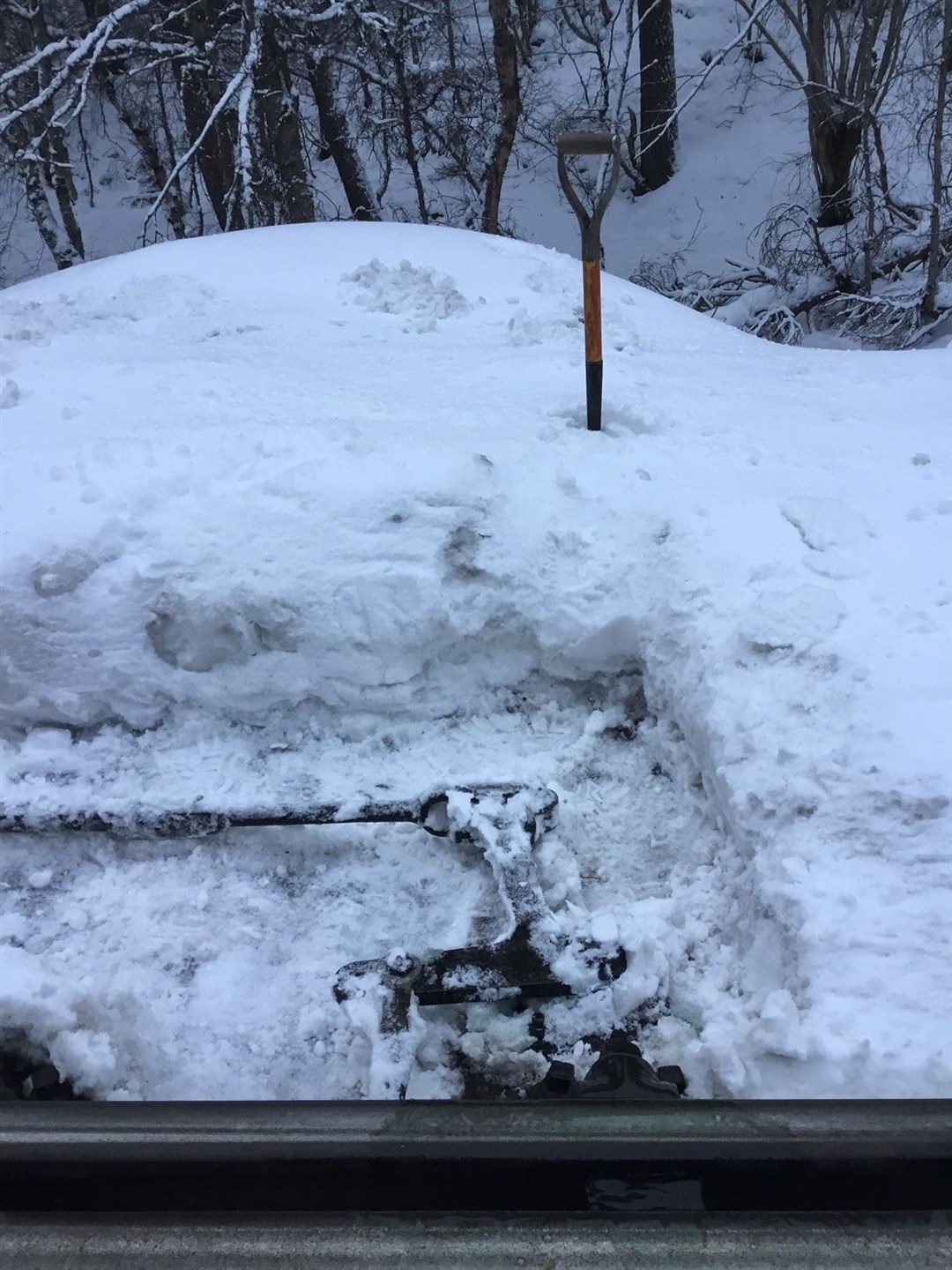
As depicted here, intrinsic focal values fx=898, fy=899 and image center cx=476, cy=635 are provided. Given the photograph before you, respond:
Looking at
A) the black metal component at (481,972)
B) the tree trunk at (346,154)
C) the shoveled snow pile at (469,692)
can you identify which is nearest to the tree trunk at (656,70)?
the tree trunk at (346,154)

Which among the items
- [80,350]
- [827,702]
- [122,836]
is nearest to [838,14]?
[80,350]

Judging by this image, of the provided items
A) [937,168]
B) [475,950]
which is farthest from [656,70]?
[475,950]

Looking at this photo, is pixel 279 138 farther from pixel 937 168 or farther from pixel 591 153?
pixel 591 153

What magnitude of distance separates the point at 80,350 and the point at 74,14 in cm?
1445

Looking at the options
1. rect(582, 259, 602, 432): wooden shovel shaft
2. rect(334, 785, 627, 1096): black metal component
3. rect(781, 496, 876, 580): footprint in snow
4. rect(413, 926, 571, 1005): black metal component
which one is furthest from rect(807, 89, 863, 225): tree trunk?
rect(413, 926, 571, 1005): black metal component

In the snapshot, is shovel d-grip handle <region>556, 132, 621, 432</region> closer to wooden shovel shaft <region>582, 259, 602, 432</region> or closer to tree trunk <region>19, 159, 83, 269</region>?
wooden shovel shaft <region>582, 259, 602, 432</region>

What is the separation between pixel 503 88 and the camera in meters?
8.93

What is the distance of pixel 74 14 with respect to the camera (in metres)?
14.5

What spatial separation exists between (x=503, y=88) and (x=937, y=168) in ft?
13.8

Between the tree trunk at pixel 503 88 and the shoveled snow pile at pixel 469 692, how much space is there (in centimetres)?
645

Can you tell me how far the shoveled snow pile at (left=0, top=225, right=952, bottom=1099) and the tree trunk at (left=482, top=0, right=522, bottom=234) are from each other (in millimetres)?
6452

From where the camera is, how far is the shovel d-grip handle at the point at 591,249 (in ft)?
10.2

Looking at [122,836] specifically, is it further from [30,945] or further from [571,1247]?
[571,1247]

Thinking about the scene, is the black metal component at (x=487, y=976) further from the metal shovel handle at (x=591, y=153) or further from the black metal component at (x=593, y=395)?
the metal shovel handle at (x=591, y=153)
